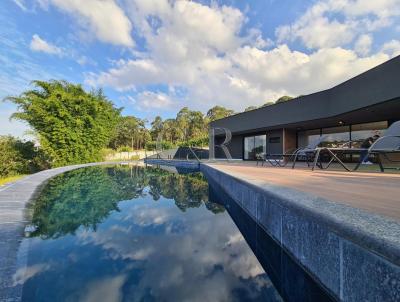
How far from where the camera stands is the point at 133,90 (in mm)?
30438

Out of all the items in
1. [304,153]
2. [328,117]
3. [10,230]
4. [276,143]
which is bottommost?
[10,230]

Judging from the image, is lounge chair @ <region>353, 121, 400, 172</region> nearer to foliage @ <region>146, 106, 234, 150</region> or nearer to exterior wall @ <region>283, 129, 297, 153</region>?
exterior wall @ <region>283, 129, 297, 153</region>

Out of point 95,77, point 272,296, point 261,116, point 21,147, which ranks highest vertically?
point 95,77

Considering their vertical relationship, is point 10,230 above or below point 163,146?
below

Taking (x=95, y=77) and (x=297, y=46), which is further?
(x=95, y=77)

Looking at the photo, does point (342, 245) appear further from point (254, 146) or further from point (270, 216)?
point (254, 146)

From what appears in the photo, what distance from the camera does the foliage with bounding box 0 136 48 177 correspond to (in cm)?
1345

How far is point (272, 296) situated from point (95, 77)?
23.4 meters

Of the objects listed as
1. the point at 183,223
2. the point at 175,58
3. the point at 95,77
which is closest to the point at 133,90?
the point at 95,77

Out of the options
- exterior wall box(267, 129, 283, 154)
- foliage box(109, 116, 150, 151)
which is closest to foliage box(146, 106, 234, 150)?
foliage box(109, 116, 150, 151)

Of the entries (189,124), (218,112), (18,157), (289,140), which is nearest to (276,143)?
(289,140)

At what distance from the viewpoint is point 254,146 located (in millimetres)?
18312

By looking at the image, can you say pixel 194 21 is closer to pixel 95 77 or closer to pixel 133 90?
pixel 95 77

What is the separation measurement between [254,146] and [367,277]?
17424 mm
